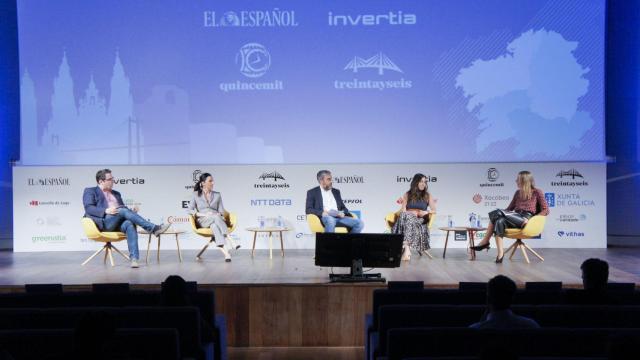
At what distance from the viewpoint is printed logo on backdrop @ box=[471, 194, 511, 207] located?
7785 mm

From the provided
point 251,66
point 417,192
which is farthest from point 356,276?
point 251,66

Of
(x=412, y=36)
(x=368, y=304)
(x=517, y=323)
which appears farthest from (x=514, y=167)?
(x=517, y=323)

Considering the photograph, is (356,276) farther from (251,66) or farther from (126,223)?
(251,66)

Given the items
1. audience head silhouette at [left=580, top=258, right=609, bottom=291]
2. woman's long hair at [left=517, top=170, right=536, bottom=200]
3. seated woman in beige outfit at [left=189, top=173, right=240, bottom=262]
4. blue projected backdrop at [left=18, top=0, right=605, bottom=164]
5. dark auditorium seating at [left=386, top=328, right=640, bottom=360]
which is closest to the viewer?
dark auditorium seating at [left=386, top=328, right=640, bottom=360]

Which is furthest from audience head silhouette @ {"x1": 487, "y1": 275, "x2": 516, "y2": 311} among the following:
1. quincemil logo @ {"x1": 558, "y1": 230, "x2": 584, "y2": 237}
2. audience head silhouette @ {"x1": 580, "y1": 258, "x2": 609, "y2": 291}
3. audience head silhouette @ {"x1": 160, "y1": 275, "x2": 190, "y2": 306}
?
quincemil logo @ {"x1": 558, "y1": 230, "x2": 584, "y2": 237}

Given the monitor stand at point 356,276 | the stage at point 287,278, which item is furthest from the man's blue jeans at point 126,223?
the monitor stand at point 356,276

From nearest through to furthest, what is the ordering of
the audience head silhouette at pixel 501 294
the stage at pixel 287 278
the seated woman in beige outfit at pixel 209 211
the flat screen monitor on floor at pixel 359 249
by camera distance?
the audience head silhouette at pixel 501 294, the stage at pixel 287 278, the flat screen monitor on floor at pixel 359 249, the seated woman in beige outfit at pixel 209 211

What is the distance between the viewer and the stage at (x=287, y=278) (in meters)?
4.45

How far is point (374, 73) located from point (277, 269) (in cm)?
325

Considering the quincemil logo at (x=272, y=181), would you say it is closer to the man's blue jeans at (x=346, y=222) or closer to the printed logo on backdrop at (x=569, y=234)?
the man's blue jeans at (x=346, y=222)

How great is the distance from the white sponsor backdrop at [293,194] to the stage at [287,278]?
0.67m

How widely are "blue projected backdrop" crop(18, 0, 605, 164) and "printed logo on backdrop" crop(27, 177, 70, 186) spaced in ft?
0.91

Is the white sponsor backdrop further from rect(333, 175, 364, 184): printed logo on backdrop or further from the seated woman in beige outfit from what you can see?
the seated woman in beige outfit

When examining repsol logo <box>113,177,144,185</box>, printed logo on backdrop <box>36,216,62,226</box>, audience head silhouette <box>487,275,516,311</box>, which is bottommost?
printed logo on backdrop <box>36,216,62,226</box>
